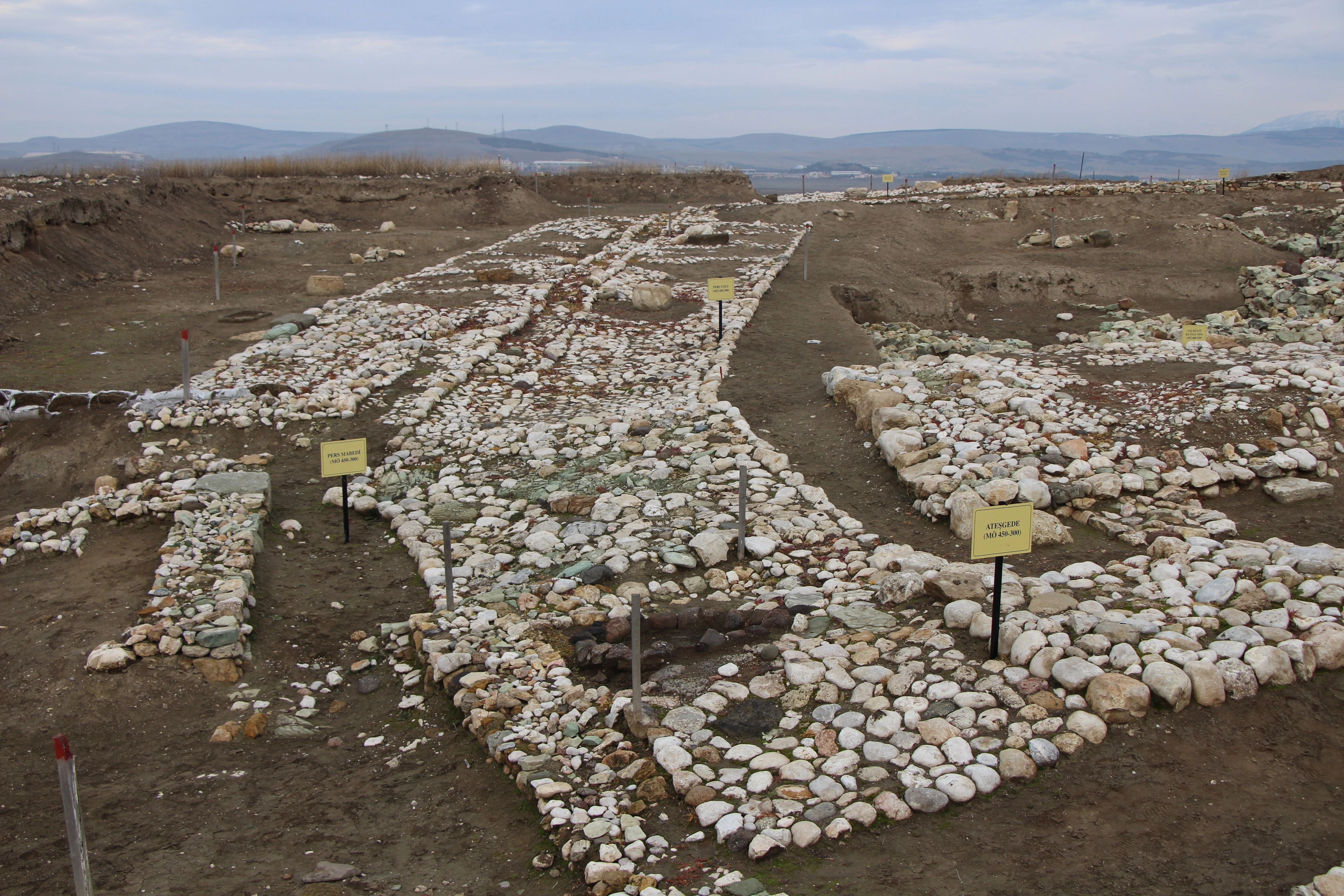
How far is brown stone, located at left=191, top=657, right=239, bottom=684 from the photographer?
5.91m

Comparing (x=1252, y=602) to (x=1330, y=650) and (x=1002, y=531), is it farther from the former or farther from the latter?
(x=1002, y=531)

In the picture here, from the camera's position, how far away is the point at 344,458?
775 centimetres

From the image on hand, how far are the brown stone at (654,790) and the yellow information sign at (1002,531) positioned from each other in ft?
7.19

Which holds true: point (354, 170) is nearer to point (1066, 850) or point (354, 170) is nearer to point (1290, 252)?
point (1290, 252)

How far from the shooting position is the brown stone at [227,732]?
5.34 m

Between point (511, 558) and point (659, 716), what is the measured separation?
8.75ft

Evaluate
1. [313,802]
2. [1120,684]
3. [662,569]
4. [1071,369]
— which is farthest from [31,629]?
[1071,369]

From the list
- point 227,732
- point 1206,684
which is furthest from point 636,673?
point 1206,684

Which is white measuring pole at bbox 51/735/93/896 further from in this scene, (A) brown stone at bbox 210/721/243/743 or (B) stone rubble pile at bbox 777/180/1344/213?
(B) stone rubble pile at bbox 777/180/1344/213

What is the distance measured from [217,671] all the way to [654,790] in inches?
134

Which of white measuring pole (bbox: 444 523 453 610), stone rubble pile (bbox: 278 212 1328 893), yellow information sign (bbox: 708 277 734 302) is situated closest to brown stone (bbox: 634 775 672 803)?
stone rubble pile (bbox: 278 212 1328 893)

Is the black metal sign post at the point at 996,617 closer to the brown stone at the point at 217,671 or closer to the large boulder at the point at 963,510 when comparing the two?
the large boulder at the point at 963,510

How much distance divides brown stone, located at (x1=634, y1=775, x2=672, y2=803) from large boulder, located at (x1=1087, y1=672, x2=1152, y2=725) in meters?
2.35

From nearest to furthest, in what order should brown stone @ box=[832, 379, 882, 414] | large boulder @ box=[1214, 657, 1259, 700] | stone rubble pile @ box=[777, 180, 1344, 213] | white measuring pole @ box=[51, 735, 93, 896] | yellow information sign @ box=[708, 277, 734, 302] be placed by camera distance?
white measuring pole @ box=[51, 735, 93, 896]
large boulder @ box=[1214, 657, 1259, 700]
brown stone @ box=[832, 379, 882, 414]
yellow information sign @ box=[708, 277, 734, 302]
stone rubble pile @ box=[777, 180, 1344, 213]
